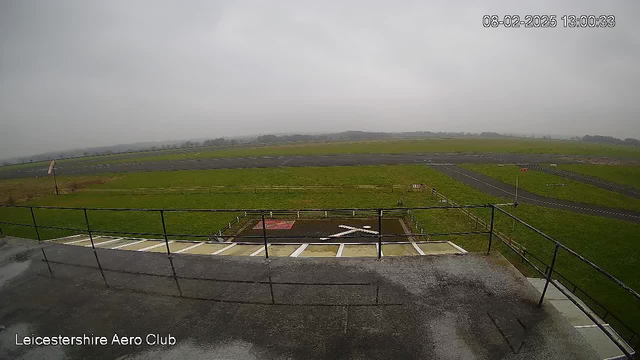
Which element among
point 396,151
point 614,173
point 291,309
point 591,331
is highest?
point 291,309

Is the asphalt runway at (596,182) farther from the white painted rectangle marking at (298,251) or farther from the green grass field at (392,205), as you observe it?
the white painted rectangle marking at (298,251)

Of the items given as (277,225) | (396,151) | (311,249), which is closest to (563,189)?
(277,225)

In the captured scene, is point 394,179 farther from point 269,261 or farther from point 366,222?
point 269,261

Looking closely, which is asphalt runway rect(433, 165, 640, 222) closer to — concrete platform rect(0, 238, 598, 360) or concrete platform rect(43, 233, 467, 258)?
concrete platform rect(43, 233, 467, 258)

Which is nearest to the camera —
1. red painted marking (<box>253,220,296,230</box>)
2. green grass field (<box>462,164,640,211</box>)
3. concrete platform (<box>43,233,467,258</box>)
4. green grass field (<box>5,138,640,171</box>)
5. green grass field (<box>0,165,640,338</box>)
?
concrete platform (<box>43,233,467,258</box>)

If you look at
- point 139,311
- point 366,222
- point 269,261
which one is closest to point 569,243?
point 366,222

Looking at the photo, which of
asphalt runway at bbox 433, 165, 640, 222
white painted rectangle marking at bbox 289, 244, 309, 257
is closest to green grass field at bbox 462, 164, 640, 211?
asphalt runway at bbox 433, 165, 640, 222

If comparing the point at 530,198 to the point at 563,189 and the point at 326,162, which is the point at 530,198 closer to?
the point at 563,189
